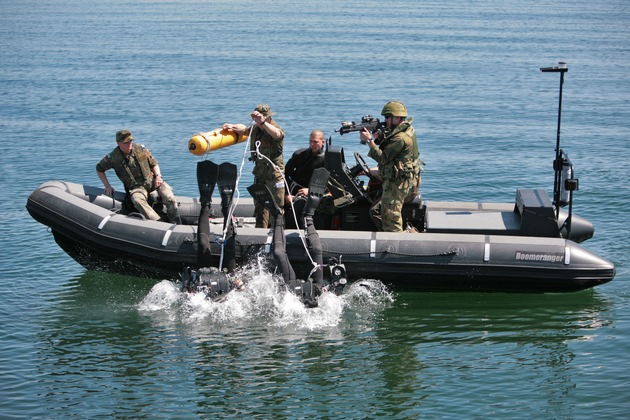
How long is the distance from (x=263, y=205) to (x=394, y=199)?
54.1 inches

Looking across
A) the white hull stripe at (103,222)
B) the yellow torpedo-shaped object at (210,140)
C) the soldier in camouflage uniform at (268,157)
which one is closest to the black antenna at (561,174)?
the soldier in camouflage uniform at (268,157)

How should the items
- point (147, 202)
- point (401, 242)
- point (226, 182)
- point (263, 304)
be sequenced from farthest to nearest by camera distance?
point (147, 202)
point (226, 182)
point (401, 242)
point (263, 304)

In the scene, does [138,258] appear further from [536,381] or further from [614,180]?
[614,180]

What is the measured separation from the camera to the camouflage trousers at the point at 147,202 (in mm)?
10742

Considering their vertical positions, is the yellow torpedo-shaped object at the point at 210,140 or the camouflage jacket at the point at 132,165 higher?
the yellow torpedo-shaped object at the point at 210,140

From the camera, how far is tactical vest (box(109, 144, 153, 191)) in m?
10.8

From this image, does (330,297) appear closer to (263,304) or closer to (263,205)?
(263,304)

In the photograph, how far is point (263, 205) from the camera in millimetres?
10086

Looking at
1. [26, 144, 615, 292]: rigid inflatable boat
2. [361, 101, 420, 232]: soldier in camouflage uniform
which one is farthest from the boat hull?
[361, 101, 420, 232]: soldier in camouflage uniform

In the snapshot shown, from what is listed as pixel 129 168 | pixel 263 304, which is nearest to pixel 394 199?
pixel 263 304

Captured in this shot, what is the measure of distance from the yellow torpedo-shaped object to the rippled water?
141 centimetres

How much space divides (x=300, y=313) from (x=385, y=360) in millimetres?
1091

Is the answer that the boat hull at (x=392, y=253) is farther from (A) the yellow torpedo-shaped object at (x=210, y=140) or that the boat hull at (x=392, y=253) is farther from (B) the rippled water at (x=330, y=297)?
(A) the yellow torpedo-shaped object at (x=210, y=140)

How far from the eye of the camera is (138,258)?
34.0ft
